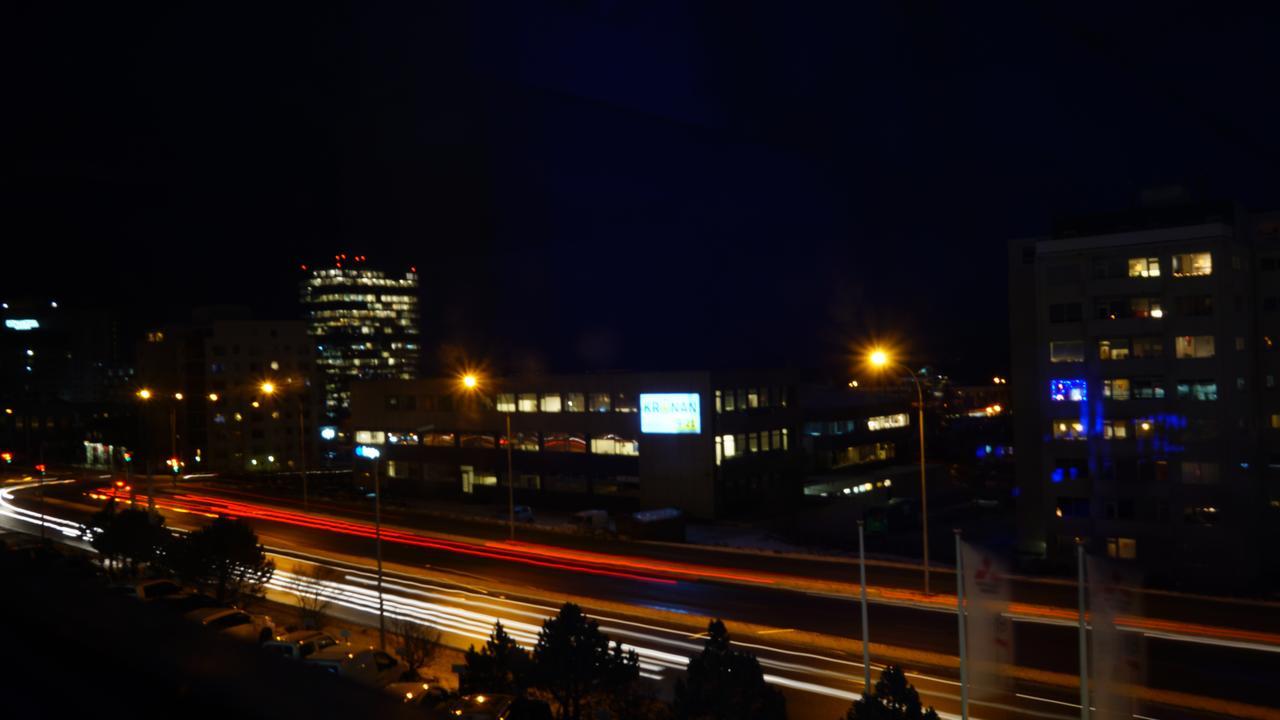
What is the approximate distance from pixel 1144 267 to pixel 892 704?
26.6 meters

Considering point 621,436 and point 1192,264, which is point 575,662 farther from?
point 621,436

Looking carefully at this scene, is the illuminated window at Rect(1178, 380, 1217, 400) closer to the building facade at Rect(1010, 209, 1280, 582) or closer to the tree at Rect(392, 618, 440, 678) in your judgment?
the building facade at Rect(1010, 209, 1280, 582)

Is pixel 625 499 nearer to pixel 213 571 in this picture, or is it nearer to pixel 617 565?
pixel 617 565

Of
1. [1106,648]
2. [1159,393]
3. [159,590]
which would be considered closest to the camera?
[1106,648]

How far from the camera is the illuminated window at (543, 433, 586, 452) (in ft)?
129

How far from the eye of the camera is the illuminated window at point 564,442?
129ft

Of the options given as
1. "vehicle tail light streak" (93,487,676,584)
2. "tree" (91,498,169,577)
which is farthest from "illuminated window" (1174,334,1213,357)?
"tree" (91,498,169,577)

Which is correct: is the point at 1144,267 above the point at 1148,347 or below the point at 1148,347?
above

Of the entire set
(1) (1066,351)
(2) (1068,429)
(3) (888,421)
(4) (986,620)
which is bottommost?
(3) (888,421)

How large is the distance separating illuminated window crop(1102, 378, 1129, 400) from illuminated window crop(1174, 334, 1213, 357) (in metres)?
1.78

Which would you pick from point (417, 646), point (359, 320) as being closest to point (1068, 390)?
point (417, 646)

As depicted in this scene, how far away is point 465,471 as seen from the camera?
142 ft

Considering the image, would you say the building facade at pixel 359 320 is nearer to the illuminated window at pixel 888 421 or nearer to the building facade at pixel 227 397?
the building facade at pixel 227 397

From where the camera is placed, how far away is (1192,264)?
27.9 meters
